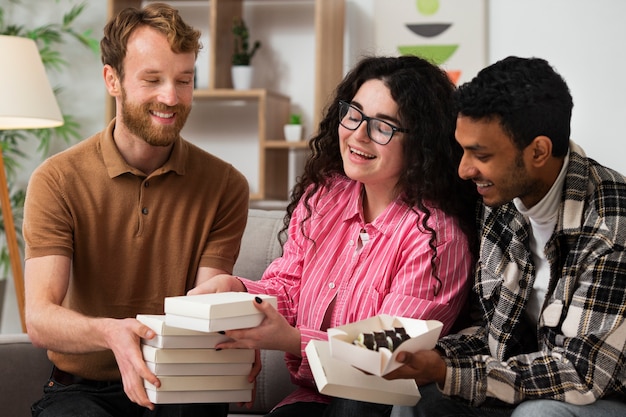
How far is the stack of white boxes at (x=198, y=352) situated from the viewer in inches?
65.6

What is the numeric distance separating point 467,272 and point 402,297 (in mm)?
172

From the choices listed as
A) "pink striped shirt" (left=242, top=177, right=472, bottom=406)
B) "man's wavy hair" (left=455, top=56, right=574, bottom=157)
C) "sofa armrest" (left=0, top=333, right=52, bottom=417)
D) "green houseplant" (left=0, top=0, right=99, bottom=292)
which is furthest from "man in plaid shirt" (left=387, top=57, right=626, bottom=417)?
"green houseplant" (left=0, top=0, right=99, bottom=292)

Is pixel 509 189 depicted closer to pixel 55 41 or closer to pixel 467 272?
pixel 467 272

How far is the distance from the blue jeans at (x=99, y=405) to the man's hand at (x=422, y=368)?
20.7 inches

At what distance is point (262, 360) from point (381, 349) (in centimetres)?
101

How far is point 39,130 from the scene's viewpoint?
446cm

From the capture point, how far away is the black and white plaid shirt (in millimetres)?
1634

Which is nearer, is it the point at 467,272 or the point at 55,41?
the point at 467,272

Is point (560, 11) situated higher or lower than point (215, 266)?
higher

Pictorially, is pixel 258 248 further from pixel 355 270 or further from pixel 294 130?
pixel 294 130

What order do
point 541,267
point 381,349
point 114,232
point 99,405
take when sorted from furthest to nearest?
1. point 114,232
2. point 99,405
3. point 541,267
4. point 381,349

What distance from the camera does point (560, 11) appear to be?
12.9 feet

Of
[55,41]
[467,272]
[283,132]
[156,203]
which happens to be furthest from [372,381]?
[55,41]

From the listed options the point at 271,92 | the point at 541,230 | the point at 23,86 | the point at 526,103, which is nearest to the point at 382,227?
the point at 541,230
